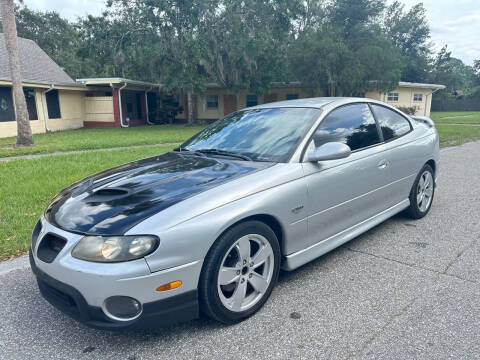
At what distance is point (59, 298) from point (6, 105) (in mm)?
18374

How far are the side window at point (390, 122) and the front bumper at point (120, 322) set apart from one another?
2.88 metres

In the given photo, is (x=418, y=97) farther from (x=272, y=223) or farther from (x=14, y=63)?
(x=272, y=223)

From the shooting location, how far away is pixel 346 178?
3389 millimetres

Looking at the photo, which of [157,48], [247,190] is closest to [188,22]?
[157,48]

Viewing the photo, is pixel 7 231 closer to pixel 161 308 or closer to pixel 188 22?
pixel 161 308

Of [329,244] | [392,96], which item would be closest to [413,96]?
[392,96]

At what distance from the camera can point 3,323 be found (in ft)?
8.84

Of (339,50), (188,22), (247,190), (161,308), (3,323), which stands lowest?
(3,323)

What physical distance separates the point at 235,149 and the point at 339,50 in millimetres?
21169

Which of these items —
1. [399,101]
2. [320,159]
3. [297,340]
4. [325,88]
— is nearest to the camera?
[297,340]

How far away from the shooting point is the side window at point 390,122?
414cm

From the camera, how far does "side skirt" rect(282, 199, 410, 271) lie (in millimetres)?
3000

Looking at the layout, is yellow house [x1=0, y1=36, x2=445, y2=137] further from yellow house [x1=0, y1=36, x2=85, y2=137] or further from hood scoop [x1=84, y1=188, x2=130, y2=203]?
hood scoop [x1=84, y1=188, x2=130, y2=203]

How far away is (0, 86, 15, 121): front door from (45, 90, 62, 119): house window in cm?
282
